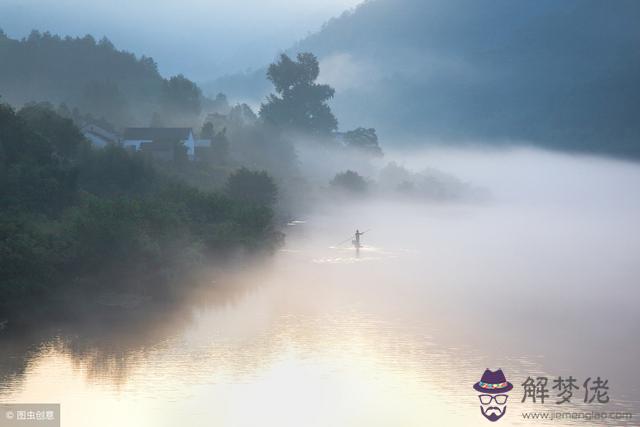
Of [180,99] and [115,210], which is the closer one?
[115,210]

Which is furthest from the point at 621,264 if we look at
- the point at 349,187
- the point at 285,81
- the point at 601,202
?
the point at 285,81

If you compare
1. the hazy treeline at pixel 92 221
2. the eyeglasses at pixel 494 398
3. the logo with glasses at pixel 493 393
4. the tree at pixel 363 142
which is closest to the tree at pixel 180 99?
the tree at pixel 363 142

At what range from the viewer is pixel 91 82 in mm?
132000

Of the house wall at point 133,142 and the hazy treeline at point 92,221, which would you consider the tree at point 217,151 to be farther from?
the hazy treeline at point 92,221

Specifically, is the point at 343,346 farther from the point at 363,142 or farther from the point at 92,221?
the point at 363,142

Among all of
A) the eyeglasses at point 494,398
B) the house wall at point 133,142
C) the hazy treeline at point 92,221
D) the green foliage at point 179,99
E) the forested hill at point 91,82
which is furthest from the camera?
the green foliage at point 179,99

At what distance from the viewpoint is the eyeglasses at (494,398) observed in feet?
113

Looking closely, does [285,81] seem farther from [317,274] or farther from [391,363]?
[391,363]

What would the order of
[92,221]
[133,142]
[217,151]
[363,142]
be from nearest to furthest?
[92,221] → [133,142] → [217,151] → [363,142]

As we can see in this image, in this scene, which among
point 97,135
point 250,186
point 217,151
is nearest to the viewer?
point 250,186

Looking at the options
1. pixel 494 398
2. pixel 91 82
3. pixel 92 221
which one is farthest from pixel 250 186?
pixel 494 398

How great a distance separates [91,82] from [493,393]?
107m

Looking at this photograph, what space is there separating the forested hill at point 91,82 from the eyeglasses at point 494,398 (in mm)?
87680

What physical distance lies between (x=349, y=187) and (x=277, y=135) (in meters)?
17.3
